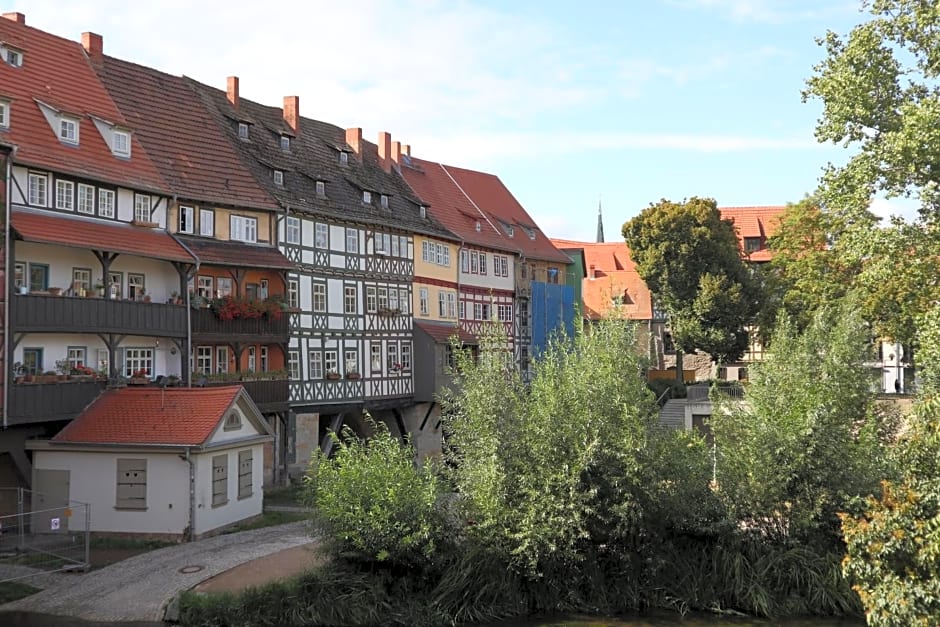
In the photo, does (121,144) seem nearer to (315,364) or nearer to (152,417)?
(152,417)

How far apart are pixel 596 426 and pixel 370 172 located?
20067mm

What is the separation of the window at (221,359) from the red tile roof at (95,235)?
311 centimetres

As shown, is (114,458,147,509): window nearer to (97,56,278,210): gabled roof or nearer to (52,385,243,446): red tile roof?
(52,385,243,446): red tile roof

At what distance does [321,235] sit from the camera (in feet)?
102

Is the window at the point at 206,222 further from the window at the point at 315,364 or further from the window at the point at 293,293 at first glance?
the window at the point at 315,364

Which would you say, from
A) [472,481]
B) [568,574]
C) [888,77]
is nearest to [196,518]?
[472,481]

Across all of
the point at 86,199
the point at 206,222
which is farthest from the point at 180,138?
the point at 86,199

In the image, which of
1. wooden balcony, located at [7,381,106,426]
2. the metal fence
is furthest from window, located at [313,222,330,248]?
the metal fence

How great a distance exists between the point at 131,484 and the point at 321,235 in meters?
11.4

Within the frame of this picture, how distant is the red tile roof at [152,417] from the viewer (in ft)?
71.0

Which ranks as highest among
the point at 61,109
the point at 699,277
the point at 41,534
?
the point at 61,109

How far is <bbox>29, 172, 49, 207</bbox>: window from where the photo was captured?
2212 centimetres

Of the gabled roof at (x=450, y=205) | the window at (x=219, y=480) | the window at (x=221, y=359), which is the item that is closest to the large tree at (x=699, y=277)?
the gabled roof at (x=450, y=205)

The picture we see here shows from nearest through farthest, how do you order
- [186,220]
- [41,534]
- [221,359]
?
[41,534], [186,220], [221,359]
